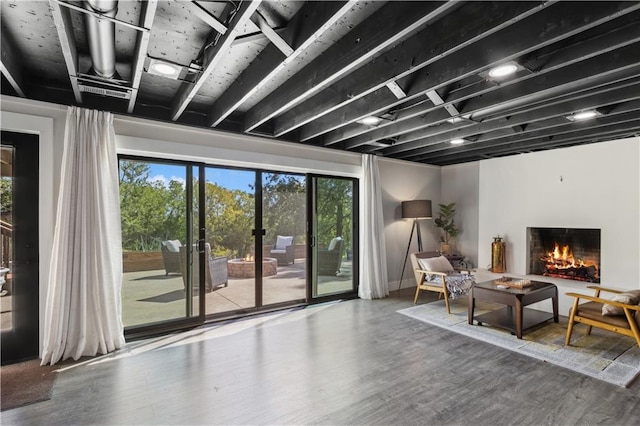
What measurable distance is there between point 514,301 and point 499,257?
1.98m

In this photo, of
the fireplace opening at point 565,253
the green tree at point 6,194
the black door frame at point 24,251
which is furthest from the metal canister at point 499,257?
the green tree at point 6,194

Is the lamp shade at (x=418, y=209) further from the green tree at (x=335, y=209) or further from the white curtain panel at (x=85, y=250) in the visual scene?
the white curtain panel at (x=85, y=250)

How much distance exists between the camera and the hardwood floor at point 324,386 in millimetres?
2143

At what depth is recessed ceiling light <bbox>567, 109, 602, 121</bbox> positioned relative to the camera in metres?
3.26

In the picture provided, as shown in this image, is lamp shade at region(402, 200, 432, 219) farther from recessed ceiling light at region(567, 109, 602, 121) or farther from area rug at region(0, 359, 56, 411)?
area rug at region(0, 359, 56, 411)

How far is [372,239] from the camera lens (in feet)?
17.0

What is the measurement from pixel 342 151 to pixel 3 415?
4510 millimetres

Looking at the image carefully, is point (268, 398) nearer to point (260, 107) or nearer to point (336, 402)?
point (336, 402)

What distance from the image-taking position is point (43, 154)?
9.87 feet

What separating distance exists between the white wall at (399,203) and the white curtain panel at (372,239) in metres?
0.41

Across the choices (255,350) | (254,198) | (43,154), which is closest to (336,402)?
(255,350)

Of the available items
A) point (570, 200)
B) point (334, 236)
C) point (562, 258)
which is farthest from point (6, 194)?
point (562, 258)

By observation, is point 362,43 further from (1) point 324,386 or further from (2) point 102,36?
(1) point 324,386

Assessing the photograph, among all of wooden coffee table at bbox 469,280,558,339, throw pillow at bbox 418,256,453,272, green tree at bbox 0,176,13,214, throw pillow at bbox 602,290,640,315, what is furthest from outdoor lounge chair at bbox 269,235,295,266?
throw pillow at bbox 602,290,640,315
